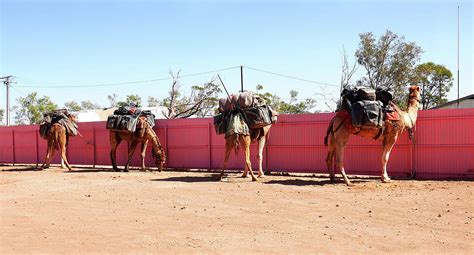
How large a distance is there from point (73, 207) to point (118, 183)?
14.9 ft

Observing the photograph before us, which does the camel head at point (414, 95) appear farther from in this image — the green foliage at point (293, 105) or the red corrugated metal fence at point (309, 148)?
the green foliage at point (293, 105)

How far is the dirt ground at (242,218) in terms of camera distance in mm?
7031

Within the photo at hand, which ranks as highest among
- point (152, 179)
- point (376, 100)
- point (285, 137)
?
point (376, 100)

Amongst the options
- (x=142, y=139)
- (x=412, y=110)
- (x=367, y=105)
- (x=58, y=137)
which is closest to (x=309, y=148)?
(x=412, y=110)

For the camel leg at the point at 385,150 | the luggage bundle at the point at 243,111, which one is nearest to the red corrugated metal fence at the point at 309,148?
the camel leg at the point at 385,150

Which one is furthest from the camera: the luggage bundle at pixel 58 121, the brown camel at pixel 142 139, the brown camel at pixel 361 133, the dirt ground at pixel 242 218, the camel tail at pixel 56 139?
the luggage bundle at pixel 58 121

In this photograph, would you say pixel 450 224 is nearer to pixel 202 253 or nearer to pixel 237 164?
pixel 202 253

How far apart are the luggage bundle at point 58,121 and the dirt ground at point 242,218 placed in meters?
7.84

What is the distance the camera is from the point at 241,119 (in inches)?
591

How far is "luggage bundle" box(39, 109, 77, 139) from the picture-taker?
21.8 m

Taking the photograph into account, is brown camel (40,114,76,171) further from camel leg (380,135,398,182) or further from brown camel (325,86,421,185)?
camel leg (380,135,398,182)

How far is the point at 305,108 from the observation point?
55.6 metres

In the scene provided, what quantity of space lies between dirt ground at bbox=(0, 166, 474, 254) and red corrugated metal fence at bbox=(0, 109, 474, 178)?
1.42 metres

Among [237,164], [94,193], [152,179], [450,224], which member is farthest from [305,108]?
[450,224]
